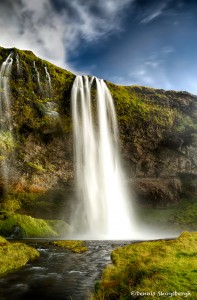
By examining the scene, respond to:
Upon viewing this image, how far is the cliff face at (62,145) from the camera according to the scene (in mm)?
63438

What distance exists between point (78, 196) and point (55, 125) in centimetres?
1611

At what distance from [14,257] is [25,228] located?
25604 millimetres

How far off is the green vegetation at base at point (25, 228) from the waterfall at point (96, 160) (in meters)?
10.4

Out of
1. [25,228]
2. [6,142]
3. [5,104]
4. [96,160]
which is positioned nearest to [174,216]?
[96,160]

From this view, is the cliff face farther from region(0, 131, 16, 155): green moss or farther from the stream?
the stream

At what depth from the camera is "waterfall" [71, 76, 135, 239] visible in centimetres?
6306

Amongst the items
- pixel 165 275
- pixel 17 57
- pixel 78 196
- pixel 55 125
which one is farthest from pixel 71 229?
pixel 165 275

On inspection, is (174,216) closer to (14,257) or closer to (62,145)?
(62,145)

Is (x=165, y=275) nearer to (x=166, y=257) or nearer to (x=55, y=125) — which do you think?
(x=166, y=257)

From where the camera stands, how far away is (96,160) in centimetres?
6431

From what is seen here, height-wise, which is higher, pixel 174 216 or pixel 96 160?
pixel 96 160

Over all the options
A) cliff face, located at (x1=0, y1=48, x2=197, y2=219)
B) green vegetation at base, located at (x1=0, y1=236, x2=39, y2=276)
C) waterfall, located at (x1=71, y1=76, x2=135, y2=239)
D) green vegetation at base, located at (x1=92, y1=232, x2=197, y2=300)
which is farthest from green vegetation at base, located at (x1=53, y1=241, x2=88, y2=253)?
cliff face, located at (x1=0, y1=48, x2=197, y2=219)

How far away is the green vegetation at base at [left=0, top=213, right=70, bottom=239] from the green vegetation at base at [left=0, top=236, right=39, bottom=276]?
20.4 m

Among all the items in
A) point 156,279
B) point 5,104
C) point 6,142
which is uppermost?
point 5,104
